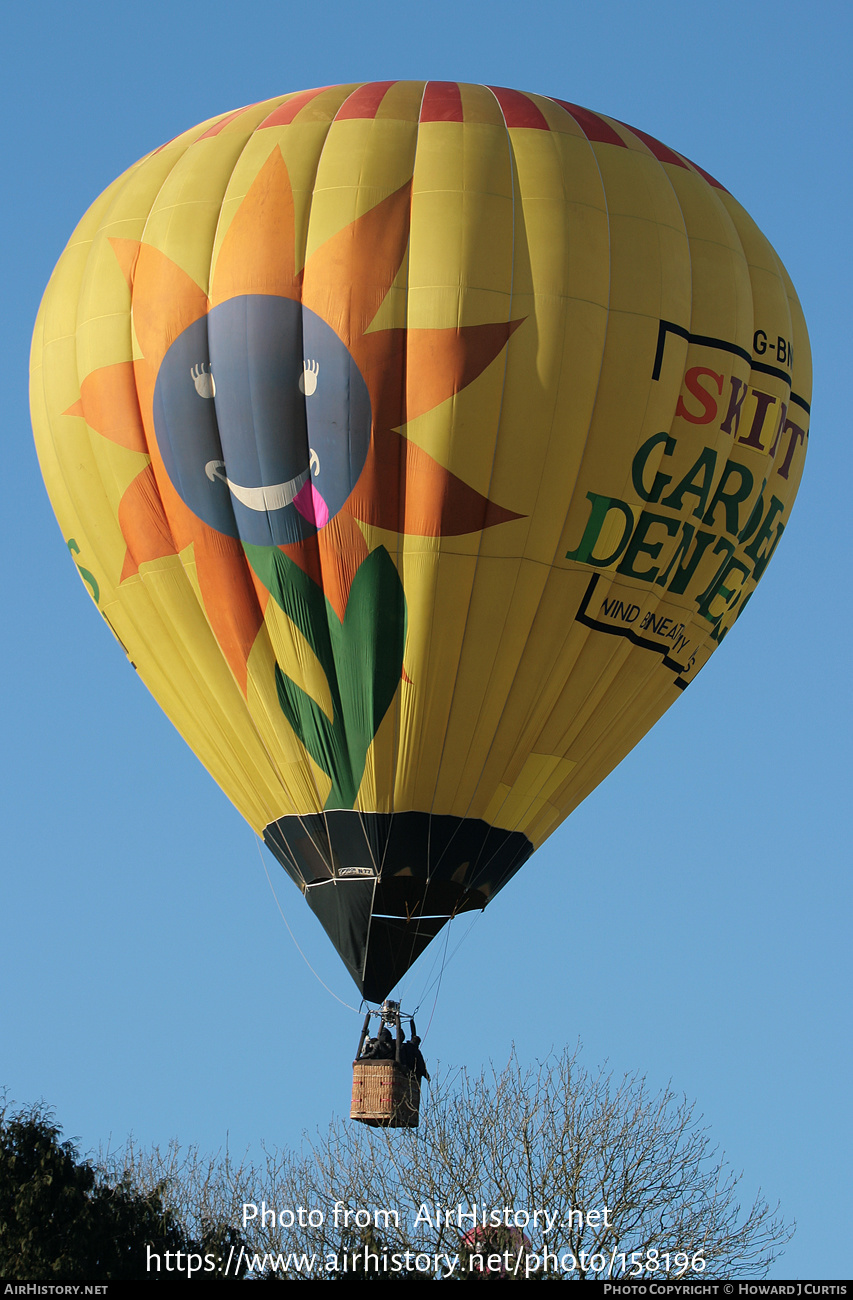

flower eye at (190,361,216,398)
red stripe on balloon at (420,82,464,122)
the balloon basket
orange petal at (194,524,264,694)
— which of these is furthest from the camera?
red stripe on balloon at (420,82,464,122)

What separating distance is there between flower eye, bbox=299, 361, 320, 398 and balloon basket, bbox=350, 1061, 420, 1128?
555cm

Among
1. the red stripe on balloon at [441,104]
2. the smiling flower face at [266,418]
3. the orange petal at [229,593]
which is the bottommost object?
the orange petal at [229,593]

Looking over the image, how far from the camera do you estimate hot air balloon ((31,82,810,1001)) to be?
15.1 m

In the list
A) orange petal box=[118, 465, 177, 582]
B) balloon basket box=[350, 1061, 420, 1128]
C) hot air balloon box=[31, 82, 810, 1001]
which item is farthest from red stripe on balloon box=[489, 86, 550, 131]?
balloon basket box=[350, 1061, 420, 1128]

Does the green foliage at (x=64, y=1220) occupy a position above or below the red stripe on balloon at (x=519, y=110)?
below

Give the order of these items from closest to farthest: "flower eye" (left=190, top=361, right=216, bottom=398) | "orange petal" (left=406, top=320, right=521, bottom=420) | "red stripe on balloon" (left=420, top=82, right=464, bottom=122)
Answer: "orange petal" (left=406, top=320, right=521, bottom=420), "flower eye" (left=190, top=361, right=216, bottom=398), "red stripe on balloon" (left=420, top=82, right=464, bottom=122)

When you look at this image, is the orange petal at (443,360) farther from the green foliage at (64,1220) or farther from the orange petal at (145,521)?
the green foliage at (64,1220)

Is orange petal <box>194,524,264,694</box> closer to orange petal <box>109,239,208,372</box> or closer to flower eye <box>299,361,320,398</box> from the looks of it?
flower eye <box>299,361,320,398</box>

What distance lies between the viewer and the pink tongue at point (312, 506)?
15227 mm

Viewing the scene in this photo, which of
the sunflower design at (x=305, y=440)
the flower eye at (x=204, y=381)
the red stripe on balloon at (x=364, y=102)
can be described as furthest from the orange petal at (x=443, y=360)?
the red stripe on balloon at (x=364, y=102)

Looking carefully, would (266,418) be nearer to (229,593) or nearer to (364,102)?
(229,593)

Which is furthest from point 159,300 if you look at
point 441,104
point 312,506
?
point 441,104

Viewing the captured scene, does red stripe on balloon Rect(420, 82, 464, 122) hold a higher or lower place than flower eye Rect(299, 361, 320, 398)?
higher

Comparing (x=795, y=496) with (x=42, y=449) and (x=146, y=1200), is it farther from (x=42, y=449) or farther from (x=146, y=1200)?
(x=146, y=1200)
